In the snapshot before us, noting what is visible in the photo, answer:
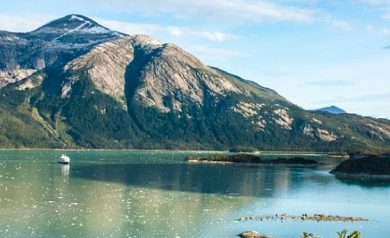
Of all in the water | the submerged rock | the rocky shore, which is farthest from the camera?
the rocky shore

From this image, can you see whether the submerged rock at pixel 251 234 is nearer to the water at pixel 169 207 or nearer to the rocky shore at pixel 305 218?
the water at pixel 169 207

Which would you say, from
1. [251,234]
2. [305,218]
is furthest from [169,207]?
[251,234]

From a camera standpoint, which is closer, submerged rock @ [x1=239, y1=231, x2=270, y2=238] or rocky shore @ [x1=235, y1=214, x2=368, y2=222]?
submerged rock @ [x1=239, y1=231, x2=270, y2=238]

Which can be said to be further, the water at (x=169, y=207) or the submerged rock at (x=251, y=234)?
the water at (x=169, y=207)

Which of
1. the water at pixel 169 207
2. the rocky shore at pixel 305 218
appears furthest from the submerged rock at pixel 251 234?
the rocky shore at pixel 305 218

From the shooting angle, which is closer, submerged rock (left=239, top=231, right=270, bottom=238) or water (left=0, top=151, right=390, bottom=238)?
submerged rock (left=239, top=231, right=270, bottom=238)

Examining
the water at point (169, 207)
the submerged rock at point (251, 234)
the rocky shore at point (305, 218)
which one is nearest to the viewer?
the submerged rock at point (251, 234)

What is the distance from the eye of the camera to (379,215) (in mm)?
132625

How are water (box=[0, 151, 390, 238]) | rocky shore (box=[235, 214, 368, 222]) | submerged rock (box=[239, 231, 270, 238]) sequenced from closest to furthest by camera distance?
submerged rock (box=[239, 231, 270, 238]) → water (box=[0, 151, 390, 238]) → rocky shore (box=[235, 214, 368, 222])

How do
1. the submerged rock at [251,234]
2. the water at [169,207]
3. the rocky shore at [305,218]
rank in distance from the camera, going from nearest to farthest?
the submerged rock at [251,234] → the water at [169,207] → the rocky shore at [305,218]

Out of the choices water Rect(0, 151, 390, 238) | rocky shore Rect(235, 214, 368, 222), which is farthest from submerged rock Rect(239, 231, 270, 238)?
rocky shore Rect(235, 214, 368, 222)

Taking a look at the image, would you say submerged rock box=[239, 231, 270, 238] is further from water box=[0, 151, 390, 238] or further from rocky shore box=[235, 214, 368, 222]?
rocky shore box=[235, 214, 368, 222]

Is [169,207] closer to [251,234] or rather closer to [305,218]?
A: [305,218]

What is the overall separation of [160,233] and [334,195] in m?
87.5
